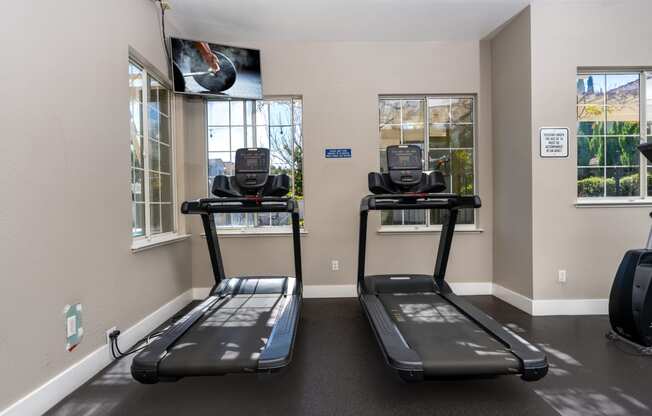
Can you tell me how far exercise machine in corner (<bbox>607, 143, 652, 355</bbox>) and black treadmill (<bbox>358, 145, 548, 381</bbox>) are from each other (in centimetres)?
112

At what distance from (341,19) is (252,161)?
1962 millimetres

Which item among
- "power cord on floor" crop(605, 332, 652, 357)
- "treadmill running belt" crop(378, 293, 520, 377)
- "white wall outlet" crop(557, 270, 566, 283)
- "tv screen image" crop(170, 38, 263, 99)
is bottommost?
"power cord on floor" crop(605, 332, 652, 357)

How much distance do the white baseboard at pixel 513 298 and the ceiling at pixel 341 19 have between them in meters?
3.21

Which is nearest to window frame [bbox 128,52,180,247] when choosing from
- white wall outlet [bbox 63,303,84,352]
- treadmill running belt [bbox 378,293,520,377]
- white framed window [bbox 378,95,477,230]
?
white wall outlet [bbox 63,303,84,352]

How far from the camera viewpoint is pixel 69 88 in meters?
2.15

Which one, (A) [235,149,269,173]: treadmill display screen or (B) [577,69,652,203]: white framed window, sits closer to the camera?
(A) [235,149,269,173]: treadmill display screen

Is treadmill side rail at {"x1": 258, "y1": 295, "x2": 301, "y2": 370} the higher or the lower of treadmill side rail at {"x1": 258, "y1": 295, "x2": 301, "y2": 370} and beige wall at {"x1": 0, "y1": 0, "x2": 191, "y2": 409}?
the lower

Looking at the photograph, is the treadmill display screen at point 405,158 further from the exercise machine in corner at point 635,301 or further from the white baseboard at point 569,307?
the white baseboard at point 569,307

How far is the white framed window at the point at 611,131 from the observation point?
11.7 feet

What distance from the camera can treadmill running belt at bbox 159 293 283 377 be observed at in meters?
1.92

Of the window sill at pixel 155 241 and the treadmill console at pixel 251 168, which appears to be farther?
the treadmill console at pixel 251 168

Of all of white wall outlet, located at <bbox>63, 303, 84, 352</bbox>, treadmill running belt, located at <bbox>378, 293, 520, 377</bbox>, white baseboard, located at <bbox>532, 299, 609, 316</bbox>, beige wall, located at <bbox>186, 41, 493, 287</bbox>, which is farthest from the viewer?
beige wall, located at <bbox>186, 41, 493, 287</bbox>

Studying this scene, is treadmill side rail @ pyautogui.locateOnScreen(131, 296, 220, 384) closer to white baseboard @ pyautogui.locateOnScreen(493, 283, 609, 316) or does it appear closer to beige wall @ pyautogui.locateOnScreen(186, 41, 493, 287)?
beige wall @ pyautogui.locateOnScreen(186, 41, 493, 287)

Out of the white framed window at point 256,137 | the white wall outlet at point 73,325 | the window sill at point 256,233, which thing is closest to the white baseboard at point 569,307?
the window sill at point 256,233
